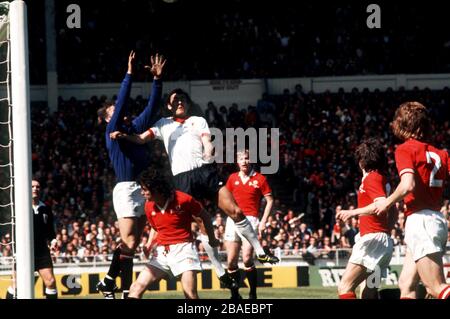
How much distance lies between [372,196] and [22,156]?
134 inches

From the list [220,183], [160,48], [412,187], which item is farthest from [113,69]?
[412,187]

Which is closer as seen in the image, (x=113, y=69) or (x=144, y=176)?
(x=144, y=176)

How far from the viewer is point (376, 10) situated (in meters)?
31.8

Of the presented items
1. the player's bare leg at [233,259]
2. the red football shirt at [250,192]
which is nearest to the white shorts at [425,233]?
the player's bare leg at [233,259]

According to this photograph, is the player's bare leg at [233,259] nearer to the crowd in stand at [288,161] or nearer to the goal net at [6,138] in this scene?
the goal net at [6,138]

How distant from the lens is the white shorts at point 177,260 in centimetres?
1049

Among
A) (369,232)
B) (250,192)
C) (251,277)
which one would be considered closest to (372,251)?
(369,232)

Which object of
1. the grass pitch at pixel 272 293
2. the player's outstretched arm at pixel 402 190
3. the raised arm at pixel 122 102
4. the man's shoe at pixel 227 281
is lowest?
the grass pitch at pixel 272 293

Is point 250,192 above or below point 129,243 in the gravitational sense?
above

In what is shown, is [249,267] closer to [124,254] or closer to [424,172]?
[124,254]

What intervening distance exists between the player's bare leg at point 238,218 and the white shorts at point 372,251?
6.43ft

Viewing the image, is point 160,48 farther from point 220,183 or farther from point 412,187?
point 412,187

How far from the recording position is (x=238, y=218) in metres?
12.5
